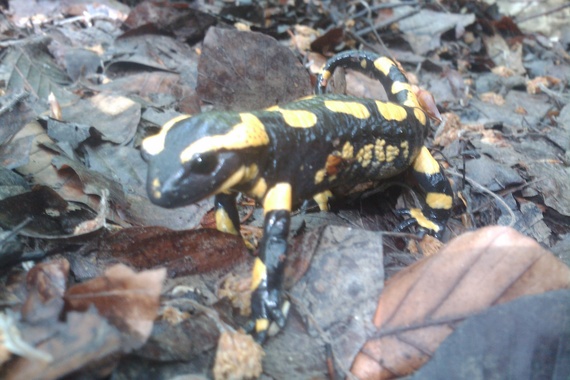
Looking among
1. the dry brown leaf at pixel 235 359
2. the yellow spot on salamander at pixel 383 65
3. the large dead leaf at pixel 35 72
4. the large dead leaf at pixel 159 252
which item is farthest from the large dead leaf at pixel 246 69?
the dry brown leaf at pixel 235 359

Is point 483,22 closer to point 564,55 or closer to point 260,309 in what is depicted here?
point 564,55

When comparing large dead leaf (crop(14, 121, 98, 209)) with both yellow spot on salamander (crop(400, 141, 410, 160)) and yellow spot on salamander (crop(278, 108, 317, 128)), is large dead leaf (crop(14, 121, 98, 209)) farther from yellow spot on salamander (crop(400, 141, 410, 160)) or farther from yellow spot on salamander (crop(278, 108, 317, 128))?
yellow spot on salamander (crop(400, 141, 410, 160))

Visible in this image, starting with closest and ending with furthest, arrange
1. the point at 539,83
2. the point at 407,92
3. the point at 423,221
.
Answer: the point at 423,221
the point at 407,92
the point at 539,83

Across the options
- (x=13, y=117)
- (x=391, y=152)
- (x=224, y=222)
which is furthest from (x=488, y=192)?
(x=13, y=117)

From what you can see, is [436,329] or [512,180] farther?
[512,180]

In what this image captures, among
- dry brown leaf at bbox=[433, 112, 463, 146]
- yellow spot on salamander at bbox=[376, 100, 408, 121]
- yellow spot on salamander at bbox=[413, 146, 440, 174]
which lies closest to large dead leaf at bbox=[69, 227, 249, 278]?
yellow spot on salamander at bbox=[376, 100, 408, 121]

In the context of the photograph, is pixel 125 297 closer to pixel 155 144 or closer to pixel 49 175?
pixel 155 144

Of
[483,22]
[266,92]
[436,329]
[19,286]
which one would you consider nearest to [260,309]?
[436,329]
